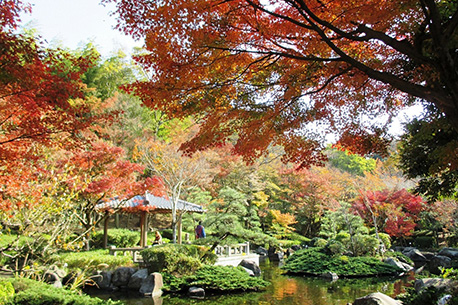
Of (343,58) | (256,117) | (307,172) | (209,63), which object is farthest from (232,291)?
(307,172)

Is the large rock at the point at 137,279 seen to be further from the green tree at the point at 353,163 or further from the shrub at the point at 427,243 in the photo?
the green tree at the point at 353,163

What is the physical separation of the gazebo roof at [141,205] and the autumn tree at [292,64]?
7228mm

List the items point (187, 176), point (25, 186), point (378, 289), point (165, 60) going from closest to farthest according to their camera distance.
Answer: point (165, 60) → point (25, 186) → point (378, 289) → point (187, 176)

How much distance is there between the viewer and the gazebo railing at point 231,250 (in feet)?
38.5

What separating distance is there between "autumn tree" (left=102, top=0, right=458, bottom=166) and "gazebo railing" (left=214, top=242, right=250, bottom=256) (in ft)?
23.1

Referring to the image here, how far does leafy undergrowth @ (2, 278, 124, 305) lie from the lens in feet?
14.3

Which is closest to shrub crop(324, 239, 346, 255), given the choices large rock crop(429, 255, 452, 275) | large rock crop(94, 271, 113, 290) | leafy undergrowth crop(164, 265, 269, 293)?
large rock crop(429, 255, 452, 275)

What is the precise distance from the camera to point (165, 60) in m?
3.90

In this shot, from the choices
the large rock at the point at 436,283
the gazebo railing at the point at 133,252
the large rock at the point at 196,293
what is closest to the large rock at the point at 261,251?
the gazebo railing at the point at 133,252

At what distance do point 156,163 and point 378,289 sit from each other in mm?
9786

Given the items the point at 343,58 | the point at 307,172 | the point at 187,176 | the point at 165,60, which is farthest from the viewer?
the point at 307,172

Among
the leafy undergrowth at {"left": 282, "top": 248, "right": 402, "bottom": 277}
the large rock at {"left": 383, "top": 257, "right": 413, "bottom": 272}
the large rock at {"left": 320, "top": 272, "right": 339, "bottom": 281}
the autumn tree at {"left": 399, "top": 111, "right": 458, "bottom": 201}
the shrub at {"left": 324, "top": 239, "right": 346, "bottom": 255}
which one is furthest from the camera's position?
the shrub at {"left": 324, "top": 239, "right": 346, "bottom": 255}

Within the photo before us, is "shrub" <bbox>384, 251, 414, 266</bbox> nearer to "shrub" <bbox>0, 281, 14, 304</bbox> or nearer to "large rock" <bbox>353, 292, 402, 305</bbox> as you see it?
"large rock" <bbox>353, 292, 402, 305</bbox>

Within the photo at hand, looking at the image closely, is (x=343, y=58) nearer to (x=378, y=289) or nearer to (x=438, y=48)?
(x=438, y=48)
